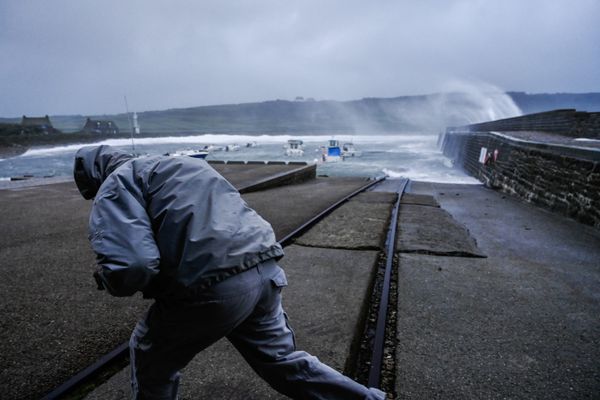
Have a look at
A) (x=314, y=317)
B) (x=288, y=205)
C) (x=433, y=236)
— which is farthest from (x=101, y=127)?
(x=314, y=317)

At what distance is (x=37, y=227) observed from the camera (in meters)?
6.20

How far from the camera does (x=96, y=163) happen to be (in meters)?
1.75

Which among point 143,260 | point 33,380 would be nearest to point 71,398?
point 33,380

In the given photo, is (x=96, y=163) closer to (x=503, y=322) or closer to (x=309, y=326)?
(x=309, y=326)

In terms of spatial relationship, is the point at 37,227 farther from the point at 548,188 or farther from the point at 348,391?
the point at 548,188

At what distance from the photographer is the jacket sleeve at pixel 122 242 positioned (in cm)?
127

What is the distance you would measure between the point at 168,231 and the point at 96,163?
0.70 metres

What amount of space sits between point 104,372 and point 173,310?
1.54 meters

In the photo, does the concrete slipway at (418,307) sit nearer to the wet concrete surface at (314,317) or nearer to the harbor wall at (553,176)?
the wet concrete surface at (314,317)

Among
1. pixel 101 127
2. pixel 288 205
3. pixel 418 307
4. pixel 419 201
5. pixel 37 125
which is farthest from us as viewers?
pixel 101 127

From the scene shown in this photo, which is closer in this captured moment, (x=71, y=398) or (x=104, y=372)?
(x=71, y=398)

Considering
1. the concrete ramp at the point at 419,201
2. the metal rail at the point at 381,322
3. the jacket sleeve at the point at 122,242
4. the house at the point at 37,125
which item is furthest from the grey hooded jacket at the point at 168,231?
the house at the point at 37,125

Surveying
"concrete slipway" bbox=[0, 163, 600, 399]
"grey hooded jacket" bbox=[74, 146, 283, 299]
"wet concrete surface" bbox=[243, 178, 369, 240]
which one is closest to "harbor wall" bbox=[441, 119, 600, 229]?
"concrete slipway" bbox=[0, 163, 600, 399]

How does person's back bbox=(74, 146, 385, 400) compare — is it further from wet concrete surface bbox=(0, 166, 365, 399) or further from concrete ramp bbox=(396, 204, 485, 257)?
concrete ramp bbox=(396, 204, 485, 257)
